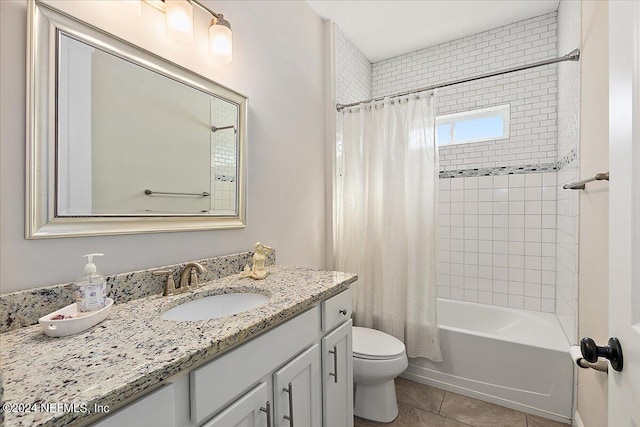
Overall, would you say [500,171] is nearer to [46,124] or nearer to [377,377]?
[377,377]

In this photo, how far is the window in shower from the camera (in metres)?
2.65

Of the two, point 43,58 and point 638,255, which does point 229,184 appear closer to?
point 43,58

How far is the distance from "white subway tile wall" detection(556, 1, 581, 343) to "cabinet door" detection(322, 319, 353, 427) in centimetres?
136

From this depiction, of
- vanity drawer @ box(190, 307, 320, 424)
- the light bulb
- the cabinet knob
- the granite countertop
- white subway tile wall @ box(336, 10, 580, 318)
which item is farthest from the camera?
white subway tile wall @ box(336, 10, 580, 318)

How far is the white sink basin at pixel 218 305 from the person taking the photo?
45.0 inches

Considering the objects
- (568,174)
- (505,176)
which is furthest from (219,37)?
(505,176)

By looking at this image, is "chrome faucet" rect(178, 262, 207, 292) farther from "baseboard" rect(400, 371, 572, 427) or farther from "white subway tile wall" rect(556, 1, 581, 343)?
"white subway tile wall" rect(556, 1, 581, 343)

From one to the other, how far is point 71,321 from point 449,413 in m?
2.05

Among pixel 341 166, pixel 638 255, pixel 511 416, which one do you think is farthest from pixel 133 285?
pixel 511 416

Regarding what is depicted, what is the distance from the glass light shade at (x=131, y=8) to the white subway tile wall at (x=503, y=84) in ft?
8.45

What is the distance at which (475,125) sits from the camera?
9.11ft

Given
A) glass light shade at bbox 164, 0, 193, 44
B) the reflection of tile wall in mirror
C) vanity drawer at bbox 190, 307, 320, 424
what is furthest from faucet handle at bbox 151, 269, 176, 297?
glass light shade at bbox 164, 0, 193, 44

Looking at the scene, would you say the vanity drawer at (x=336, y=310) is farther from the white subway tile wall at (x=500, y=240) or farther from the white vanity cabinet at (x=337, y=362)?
the white subway tile wall at (x=500, y=240)

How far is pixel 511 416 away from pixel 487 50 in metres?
2.91
